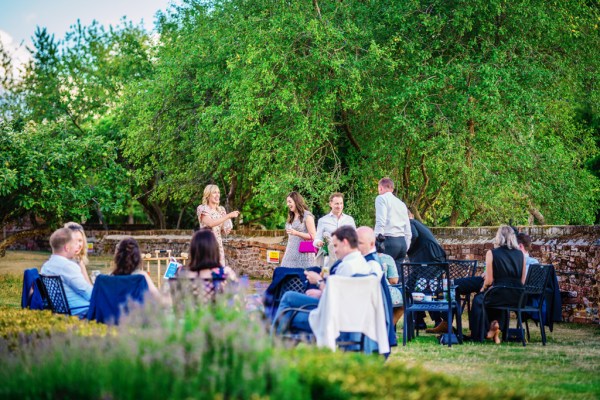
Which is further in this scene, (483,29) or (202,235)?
(483,29)

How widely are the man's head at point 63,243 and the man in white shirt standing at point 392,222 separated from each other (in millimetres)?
4799

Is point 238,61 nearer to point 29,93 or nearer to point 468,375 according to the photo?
point 468,375

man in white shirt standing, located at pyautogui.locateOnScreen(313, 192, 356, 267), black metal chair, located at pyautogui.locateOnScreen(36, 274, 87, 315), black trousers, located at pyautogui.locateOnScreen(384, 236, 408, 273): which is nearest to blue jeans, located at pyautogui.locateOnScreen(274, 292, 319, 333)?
black metal chair, located at pyautogui.locateOnScreen(36, 274, 87, 315)

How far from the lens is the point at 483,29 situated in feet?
61.8

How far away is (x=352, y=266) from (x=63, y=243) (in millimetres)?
3223

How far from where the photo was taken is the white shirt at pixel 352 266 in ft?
25.3

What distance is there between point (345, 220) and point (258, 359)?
721cm

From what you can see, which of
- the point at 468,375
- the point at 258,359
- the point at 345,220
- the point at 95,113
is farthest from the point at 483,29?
Result: the point at 95,113

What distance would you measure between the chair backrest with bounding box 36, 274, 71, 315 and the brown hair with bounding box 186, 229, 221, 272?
1.59m

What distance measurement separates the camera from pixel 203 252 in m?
7.79

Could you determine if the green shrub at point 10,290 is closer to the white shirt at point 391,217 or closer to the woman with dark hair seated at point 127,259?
the white shirt at point 391,217

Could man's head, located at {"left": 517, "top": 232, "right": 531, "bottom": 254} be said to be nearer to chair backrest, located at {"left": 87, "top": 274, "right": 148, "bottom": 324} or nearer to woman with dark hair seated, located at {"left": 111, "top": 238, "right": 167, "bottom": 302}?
woman with dark hair seated, located at {"left": 111, "top": 238, "right": 167, "bottom": 302}

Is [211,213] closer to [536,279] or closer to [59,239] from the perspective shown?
[59,239]

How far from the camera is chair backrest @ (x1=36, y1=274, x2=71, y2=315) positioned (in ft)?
28.3
